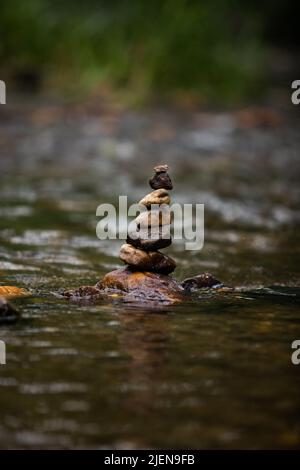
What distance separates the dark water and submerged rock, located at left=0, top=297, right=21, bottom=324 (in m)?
0.05

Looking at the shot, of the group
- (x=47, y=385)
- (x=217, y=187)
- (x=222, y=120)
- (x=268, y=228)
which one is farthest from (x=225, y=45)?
(x=47, y=385)

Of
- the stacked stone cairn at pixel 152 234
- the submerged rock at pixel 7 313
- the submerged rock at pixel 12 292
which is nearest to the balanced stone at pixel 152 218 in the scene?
the stacked stone cairn at pixel 152 234

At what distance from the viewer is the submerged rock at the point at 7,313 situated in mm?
4410

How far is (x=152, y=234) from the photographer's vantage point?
201 inches

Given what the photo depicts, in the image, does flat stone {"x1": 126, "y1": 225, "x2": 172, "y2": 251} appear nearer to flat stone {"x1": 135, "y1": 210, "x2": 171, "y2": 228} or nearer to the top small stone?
flat stone {"x1": 135, "y1": 210, "x2": 171, "y2": 228}

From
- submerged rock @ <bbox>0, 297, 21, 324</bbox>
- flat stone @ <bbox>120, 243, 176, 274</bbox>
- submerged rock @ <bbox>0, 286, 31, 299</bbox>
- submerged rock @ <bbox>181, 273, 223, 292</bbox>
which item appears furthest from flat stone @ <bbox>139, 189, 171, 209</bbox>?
submerged rock @ <bbox>0, 297, 21, 324</bbox>

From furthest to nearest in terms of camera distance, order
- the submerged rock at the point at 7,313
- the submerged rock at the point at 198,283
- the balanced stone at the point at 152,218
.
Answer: the submerged rock at the point at 198,283 → the balanced stone at the point at 152,218 → the submerged rock at the point at 7,313

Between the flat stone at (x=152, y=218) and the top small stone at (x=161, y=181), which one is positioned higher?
the top small stone at (x=161, y=181)

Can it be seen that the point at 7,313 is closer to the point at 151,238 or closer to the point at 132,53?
the point at 151,238

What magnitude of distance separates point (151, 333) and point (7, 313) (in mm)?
747

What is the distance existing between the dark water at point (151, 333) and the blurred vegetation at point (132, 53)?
587 centimetres

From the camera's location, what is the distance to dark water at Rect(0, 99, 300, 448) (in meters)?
3.17

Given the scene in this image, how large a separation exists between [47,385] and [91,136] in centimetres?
1152

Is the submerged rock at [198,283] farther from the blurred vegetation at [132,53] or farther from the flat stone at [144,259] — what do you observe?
the blurred vegetation at [132,53]
